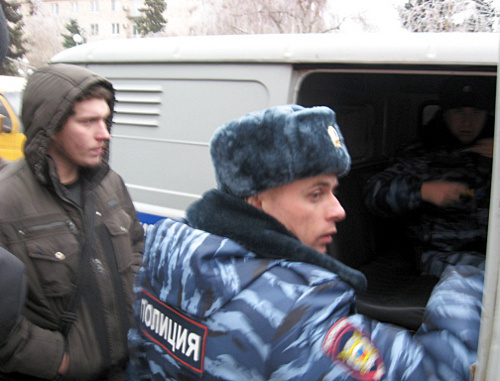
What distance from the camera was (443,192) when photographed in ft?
8.16

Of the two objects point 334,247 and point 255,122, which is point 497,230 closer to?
point 255,122

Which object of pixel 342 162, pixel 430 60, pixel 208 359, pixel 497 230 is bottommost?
pixel 208 359

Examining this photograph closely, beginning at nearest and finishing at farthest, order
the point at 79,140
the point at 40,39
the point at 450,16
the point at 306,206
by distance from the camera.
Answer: the point at 306,206
the point at 79,140
the point at 450,16
the point at 40,39

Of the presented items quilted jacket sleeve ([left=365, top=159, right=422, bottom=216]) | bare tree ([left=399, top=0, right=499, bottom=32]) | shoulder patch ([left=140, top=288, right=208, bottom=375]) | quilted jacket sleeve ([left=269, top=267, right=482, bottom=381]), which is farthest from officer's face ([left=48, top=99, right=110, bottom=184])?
bare tree ([left=399, top=0, right=499, bottom=32])

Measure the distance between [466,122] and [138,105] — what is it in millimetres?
1902

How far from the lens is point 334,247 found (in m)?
2.49

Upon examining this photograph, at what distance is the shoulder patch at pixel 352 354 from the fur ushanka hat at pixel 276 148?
335mm

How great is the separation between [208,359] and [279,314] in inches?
7.7

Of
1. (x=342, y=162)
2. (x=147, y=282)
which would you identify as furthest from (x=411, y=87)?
(x=147, y=282)

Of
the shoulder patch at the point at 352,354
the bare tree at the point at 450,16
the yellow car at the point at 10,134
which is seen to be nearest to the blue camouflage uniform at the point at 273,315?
the shoulder patch at the point at 352,354

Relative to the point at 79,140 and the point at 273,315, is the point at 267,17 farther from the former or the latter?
the point at 273,315

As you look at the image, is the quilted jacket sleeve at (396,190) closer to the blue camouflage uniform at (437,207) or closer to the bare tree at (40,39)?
the blue camouflage uniform at (437,207)

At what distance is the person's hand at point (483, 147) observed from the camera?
248 cm

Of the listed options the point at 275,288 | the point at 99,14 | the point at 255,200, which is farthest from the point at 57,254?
the point at 99,14
